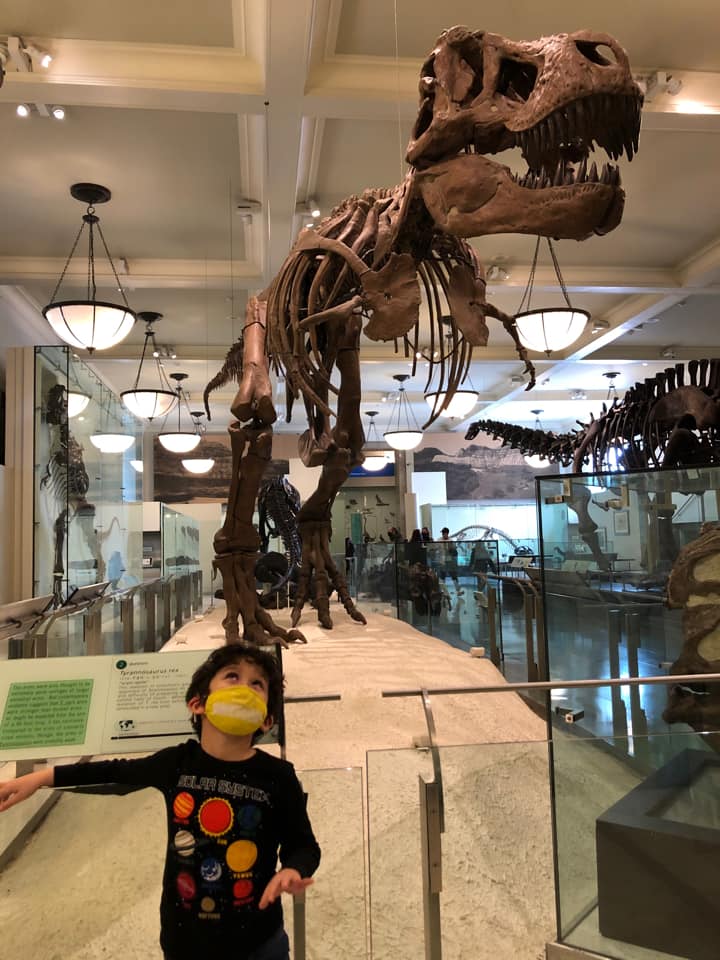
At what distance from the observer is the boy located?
1.22 m

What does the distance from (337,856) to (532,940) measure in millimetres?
648

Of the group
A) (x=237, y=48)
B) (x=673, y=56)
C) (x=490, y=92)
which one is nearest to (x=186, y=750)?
(x=490, y=92)

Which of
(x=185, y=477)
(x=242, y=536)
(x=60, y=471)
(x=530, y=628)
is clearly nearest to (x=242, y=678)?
(x=242, y=536)

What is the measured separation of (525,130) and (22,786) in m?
2.03

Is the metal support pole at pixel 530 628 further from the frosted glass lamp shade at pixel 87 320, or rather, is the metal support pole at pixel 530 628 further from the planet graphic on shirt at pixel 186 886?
the planet graphic on shirt at pixel 186 886

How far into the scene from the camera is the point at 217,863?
1237 millimetres

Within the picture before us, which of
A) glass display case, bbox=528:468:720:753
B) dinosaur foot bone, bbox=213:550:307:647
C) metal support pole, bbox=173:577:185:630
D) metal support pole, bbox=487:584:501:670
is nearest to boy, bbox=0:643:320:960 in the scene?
glass display case, bbox=528:468:720:753

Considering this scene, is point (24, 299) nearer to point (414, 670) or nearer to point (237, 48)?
point (237, 48)

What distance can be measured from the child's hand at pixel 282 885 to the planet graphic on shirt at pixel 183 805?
0.19 m

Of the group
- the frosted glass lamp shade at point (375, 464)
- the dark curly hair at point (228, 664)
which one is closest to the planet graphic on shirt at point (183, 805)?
the dark curly hair at point (228, 664)

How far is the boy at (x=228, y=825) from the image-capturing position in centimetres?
122

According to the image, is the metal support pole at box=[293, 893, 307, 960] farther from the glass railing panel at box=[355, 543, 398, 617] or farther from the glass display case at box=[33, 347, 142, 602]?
the glass railing panel at box=[355, 543, 398, 617]

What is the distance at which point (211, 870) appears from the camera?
4.05 ft

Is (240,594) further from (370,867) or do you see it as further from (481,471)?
(481,471)
